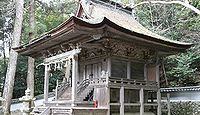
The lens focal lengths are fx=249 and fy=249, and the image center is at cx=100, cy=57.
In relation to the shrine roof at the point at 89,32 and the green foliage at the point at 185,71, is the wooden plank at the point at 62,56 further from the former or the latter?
the green foliage at the point at 185,71

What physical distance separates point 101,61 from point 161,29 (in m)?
10.2

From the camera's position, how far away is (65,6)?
25.4 meters

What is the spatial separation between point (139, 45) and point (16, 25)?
767 centimetres

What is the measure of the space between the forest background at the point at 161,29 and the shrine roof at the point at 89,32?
427 cm

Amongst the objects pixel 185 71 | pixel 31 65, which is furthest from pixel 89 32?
pixel 185 71

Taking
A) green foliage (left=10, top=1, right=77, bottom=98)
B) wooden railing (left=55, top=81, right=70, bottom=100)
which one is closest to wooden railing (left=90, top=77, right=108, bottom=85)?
wooden railing (left=55, top=81, right=70, bottom=100)

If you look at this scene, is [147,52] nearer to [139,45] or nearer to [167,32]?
[139,45]

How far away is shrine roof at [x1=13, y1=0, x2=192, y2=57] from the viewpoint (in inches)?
318

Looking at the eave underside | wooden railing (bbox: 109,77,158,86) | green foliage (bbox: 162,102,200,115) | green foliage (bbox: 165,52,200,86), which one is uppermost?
the eave underside

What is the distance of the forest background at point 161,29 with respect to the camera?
51.1 feet

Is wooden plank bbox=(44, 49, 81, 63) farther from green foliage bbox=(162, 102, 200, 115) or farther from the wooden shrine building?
green foliage bbox=(162, 102, 200, 115)

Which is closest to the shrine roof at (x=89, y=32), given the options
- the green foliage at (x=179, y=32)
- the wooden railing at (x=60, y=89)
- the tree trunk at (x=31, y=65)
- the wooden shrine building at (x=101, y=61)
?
the wooden shrine building at (x=101, y=61)

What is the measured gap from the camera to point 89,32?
28.4 feet

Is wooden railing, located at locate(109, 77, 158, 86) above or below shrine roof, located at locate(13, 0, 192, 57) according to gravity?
below
